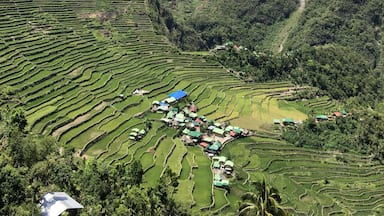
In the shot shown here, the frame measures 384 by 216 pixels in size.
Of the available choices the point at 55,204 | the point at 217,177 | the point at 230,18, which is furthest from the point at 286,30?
the point at 55,204

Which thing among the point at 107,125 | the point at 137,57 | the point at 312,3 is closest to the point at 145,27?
the point at 137,57

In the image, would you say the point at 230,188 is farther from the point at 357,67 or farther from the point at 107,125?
the point at 357,67

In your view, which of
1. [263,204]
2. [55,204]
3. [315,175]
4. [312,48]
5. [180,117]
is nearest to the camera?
[263,204]

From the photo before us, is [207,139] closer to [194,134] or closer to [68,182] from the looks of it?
[194,134]

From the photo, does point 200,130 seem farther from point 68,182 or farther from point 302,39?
point 302,39

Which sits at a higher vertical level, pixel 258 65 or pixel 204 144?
pixel 204 144

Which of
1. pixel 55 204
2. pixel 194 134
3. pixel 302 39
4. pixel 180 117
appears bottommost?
pixel 302 39

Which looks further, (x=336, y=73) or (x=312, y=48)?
(x=312, y=48)

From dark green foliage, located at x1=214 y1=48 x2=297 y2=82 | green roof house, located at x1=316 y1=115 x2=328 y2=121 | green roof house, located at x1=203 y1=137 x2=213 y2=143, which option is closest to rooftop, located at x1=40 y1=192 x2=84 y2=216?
green roof house, located at x1=203 y1=137 x2=213 y2=143

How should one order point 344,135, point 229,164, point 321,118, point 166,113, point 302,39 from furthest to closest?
point 302,39, point 321,118, point 344,135, point 166,113, point 229,164

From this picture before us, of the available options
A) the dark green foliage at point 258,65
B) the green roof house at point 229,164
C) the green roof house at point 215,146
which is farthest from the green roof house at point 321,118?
the green roof house at point 229,164
